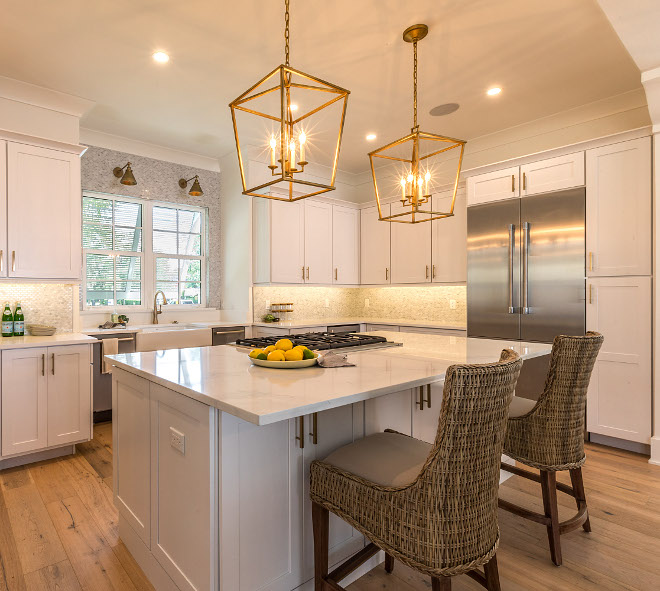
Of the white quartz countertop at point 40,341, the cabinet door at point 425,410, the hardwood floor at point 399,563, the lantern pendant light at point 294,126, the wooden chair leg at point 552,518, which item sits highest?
the lantern pendant light at point 294,126

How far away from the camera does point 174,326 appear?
468 centimetres

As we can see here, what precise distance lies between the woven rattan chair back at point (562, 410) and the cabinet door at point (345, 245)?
3.75 m

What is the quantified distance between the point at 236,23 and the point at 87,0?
84 cm

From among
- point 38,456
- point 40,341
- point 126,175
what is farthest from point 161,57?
point 38,456

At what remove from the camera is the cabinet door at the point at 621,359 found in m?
3.18

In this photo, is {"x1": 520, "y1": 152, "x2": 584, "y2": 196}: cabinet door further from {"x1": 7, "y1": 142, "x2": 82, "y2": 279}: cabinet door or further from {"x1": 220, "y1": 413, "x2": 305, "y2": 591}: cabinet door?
{"x1": 7, "y1": 142, "x2": 82, "y2": 279}: cabinet door

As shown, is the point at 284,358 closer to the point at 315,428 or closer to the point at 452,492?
the point at 315,428

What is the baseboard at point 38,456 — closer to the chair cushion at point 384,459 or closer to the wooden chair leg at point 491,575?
the chair cushion at point 384,459

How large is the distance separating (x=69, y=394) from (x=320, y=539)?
8.45 ft

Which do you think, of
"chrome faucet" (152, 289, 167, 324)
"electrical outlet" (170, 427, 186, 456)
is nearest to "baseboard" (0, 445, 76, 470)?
"chrome faucet" (152, 289, 167, 324)

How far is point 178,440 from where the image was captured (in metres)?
1.56

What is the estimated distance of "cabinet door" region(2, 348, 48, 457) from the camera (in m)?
2.96

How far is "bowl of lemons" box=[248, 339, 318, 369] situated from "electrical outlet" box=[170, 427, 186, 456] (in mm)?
451

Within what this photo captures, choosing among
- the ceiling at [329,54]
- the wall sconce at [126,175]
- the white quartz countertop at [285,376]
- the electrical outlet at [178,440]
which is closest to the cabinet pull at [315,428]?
the white quartz countertop at [285,376]
